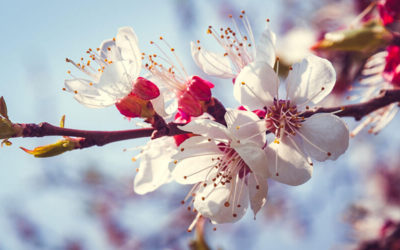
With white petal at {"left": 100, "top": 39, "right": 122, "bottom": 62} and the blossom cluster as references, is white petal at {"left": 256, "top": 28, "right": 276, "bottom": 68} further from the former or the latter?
white petal at {"left": 100, "top": 39, "right": 122, "bottom": 62}

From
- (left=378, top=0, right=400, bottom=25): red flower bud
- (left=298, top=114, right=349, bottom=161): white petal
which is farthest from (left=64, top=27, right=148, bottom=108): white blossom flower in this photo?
(left=378, top=0, right=400, bottom=25): red flower bud

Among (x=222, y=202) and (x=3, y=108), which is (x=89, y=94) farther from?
(x=222, y=202)

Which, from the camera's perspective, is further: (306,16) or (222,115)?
(306,16)

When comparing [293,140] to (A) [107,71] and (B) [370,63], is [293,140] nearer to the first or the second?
(A) [107,71]

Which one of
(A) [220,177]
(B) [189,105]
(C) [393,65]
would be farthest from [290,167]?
(C) [393,65]

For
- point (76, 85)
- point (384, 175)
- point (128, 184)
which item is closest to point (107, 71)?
point (76, 85)
